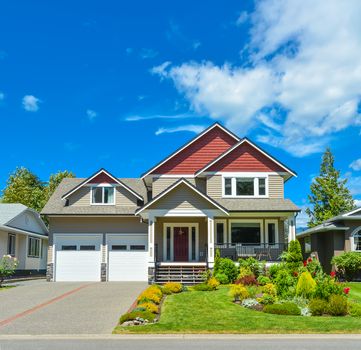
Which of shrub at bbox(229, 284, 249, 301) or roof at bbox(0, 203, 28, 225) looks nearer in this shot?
shrub at bbox(229, 284, 249, 301)

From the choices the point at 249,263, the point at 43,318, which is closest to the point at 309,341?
the point at 43,318

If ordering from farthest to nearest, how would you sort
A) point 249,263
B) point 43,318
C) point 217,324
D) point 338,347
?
point 249,263 < point 43,318 < point 217,324 < point 338,347

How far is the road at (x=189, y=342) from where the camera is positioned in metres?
10.4

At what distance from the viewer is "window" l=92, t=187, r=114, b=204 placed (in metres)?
31.1

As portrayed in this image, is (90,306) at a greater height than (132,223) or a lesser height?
lesser

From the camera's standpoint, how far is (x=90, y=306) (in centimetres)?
1672

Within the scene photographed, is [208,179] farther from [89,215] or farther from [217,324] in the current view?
[217,324]

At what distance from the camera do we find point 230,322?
43.2ft

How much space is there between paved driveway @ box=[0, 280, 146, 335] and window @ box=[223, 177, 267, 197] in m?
10.00

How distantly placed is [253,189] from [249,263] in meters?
6.15

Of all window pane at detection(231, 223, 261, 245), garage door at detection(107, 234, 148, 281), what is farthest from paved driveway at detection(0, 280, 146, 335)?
window pane at detection(231, 223, 261, 245)

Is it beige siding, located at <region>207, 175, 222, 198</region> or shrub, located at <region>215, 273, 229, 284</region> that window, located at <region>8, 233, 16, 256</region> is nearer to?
beige siding, located at <region>207, 175, 222, 198</region>

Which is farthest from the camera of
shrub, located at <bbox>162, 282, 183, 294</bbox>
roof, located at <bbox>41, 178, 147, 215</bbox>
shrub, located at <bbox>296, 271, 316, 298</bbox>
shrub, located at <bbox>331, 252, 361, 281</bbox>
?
roof, located at <bbox>41, 178, 147, 215</bbox>

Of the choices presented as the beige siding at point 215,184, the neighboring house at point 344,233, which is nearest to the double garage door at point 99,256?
the beige siding at point 215,184
